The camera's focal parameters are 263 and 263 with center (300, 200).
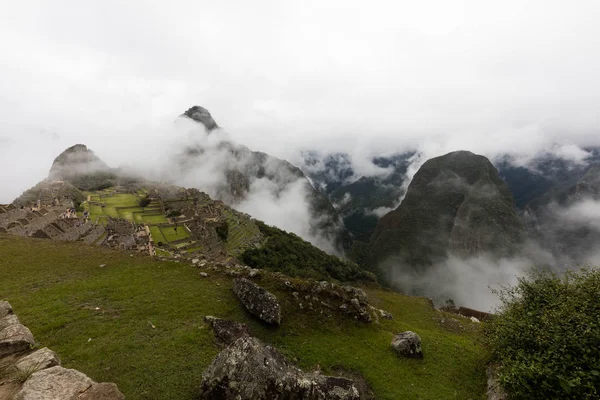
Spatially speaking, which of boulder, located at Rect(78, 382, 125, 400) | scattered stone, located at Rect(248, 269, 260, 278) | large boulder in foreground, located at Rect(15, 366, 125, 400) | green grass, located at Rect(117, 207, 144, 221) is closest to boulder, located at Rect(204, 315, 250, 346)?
scattered stone, located at Rect(248, 269, 260, 278)

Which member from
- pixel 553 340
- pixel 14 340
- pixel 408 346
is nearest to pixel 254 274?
pixel 408 346

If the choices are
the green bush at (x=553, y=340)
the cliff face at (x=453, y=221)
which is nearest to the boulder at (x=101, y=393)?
the green bush at (x=553, y=340)

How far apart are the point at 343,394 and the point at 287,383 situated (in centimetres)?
326

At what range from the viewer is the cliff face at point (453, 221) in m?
159

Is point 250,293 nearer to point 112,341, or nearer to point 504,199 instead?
point 112,341

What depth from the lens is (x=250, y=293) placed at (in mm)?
19953

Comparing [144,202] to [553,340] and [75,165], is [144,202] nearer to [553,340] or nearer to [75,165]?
[553,340]

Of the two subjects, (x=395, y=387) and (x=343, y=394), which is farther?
(x=395, y=387)

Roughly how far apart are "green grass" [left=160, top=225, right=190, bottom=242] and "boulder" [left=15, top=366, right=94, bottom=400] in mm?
56356

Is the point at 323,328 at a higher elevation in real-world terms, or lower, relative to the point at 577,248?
lower

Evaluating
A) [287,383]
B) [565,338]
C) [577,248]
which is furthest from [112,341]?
[577,248]

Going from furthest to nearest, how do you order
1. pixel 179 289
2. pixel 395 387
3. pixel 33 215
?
pixel 33 215 → pixel 179 289 → pixel 395 387

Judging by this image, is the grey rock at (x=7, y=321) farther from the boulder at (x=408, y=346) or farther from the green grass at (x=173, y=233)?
the green grass at (x=173, y=233)

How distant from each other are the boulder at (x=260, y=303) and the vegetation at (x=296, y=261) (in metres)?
48.2
